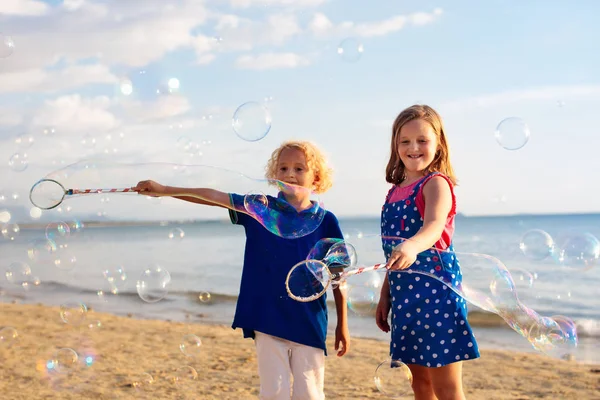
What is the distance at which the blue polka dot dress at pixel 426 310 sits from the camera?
2723 mm

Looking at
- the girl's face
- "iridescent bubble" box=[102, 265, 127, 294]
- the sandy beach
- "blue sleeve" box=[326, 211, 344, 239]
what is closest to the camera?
the girl's face

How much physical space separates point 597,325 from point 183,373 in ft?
19.1

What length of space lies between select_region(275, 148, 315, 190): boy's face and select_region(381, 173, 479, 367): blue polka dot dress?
68 centimetres

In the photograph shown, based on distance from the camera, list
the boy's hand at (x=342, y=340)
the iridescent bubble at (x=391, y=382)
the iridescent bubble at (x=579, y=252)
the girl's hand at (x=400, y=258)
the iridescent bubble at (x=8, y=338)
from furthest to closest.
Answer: the iridescent bubble at (x=8, y=338) < the iridescent bubble at (x=579, y=252) < the boy's hand at (x=342, y=340) < the iridescent bubble at (x=391, y=382) < the girl's hand at (x=400, y=258)

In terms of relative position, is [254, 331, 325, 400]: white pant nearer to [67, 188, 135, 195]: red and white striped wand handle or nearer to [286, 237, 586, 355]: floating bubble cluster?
[286, 237, 586, 355]: floating bubble cluster

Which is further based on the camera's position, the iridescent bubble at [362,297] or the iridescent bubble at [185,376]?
the iridescent bubble at [185,376]

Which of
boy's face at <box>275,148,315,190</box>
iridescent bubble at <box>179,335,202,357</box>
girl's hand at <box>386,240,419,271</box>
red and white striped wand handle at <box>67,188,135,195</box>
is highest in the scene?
boy's face at <box>275,148,315,190</box>

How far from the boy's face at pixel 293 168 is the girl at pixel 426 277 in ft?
1.88

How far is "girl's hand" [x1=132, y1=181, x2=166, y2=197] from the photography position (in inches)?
110

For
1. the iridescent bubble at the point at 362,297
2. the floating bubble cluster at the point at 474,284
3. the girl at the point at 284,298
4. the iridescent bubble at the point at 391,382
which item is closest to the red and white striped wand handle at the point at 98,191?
the girl at the point at 284,298

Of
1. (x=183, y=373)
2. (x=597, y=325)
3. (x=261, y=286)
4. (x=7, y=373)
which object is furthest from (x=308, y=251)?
(x=597, y=325)

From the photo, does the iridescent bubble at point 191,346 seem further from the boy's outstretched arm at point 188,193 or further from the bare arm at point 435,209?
the bare arm at point 435,209

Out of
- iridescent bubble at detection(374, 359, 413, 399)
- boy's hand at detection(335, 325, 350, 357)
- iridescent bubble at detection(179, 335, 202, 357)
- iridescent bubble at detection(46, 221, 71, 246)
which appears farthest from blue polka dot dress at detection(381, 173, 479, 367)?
iridescent bubble at detection(46, 221, 71, 246)

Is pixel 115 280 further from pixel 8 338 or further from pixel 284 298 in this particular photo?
pixel 284 298
